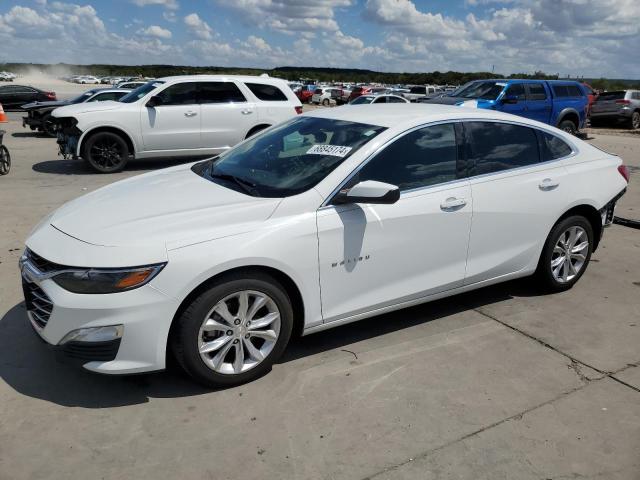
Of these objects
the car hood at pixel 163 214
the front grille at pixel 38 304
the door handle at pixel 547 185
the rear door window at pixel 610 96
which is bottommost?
the rear door window at pixel 610 96

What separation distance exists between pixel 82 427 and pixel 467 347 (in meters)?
2.46

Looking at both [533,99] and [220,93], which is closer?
[220,93]

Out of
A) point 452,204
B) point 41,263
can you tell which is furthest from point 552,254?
point 41,263

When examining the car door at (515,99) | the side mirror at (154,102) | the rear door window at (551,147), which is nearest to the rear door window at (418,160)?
the rear door window at (551,147)

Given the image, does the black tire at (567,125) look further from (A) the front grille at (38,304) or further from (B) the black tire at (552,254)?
(A) the front grille at (38,304)

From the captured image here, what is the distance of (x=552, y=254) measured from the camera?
15.1ft

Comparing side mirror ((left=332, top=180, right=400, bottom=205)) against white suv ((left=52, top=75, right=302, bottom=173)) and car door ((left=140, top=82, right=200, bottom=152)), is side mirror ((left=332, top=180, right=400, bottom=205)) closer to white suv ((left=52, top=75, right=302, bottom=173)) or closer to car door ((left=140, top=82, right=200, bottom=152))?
white suv ((left=52, top=75, right=302, bottom=173))

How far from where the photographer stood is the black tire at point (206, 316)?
303cm

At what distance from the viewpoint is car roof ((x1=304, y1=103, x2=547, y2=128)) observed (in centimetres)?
390

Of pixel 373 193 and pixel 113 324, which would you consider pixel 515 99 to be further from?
pixel 113 324

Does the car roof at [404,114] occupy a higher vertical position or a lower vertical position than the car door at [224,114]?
higher

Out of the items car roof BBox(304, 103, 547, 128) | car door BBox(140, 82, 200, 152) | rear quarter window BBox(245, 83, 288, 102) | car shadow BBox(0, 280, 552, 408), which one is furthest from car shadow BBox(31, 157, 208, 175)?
car roof BBox(304, 103, 547, 128)

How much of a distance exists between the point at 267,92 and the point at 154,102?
85.1 inches

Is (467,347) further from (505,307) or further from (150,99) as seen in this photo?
(150,99)
